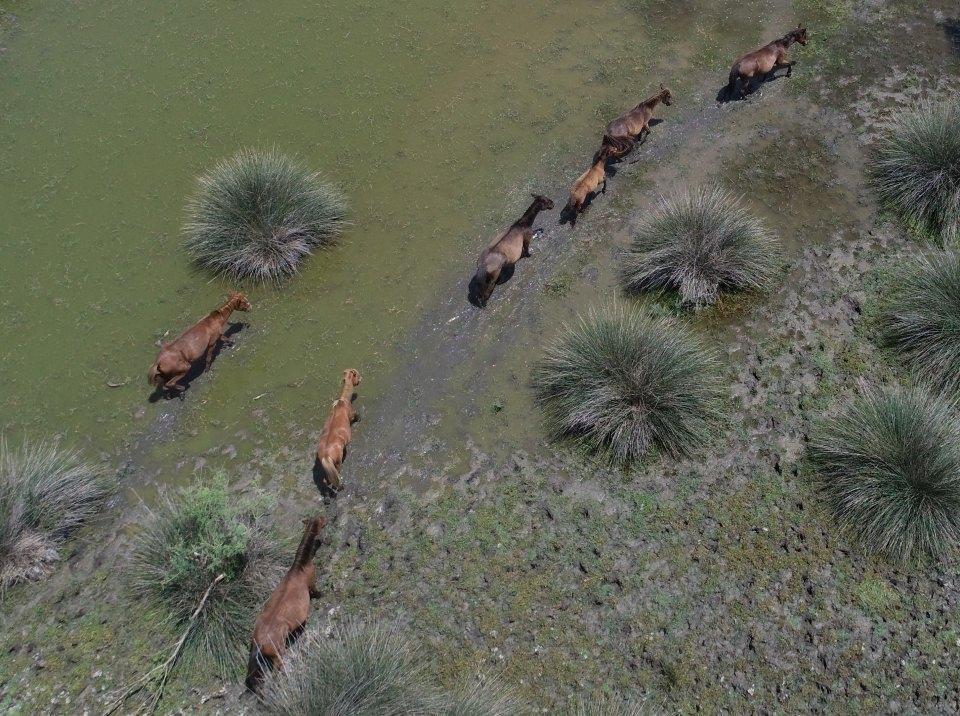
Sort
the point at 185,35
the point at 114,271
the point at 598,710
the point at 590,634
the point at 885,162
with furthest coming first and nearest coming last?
1. the point at 185,35
2. the point at 885,162
3. the point at 114,271
4. the point at 590,634
5. the point at 598,710

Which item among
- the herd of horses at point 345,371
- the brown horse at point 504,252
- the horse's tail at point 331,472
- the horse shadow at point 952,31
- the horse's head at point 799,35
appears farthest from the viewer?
the horse shadow at point 952,31

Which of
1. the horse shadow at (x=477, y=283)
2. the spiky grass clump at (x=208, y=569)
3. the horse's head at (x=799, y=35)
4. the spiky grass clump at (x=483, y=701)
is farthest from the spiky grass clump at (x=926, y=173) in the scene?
the spiky grass clump at (x=208, y=569)

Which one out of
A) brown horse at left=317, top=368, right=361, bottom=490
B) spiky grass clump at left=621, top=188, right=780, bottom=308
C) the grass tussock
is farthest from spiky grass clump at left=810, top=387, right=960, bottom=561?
brown horse at left=317, top=368, right=361, bottom=490

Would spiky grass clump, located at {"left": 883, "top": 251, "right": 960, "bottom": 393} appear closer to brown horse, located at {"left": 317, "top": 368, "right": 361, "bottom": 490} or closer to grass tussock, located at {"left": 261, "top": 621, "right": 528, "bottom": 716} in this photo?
grass tussock, located at {"left": 261, "top": 621, "right": 528, "bottom": 716}

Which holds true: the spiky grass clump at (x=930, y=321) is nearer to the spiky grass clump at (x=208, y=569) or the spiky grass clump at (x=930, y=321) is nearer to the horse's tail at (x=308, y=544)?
the horse's tail at (x=308, y=544)

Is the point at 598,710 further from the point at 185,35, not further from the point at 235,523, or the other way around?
the point at 185,35

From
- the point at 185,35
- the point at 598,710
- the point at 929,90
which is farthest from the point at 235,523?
the point at 929,90
